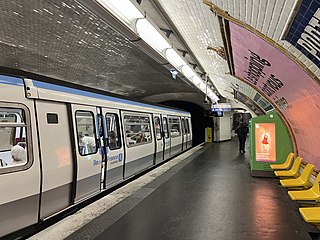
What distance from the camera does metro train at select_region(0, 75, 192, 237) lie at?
3.51 m

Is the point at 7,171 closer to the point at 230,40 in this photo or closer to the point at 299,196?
the point at 230,40

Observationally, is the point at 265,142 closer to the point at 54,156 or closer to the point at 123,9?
the point at 54,156

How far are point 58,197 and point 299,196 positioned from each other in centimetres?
345

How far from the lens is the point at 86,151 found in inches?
204

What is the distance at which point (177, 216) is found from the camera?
4.57m

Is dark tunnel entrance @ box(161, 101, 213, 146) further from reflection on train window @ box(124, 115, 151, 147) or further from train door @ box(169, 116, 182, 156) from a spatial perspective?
reflection on train window @ box(124, 115, 151, 147)

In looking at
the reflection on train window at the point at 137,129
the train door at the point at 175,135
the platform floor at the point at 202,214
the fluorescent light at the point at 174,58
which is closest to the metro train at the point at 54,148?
the reflection on train window at the point at 137,129

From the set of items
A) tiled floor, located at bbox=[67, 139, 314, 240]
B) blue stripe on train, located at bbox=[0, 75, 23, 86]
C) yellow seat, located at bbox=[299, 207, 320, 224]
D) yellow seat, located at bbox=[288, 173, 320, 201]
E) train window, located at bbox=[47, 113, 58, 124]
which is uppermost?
blue stripe on train, located at bbox=[0, 75, 23, 86]

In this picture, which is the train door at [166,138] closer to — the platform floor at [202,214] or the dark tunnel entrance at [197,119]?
the platform floor at [202,214]

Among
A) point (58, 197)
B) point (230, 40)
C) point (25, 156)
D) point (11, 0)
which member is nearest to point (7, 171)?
point (25, 156)

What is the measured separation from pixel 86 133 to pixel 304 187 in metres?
3.88

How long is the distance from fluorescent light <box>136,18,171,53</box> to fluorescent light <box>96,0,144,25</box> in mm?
188

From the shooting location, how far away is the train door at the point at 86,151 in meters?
4.87

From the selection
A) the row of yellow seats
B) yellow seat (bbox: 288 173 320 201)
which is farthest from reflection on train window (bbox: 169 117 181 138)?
yellow seat (bbox: 288 173 320 201)
